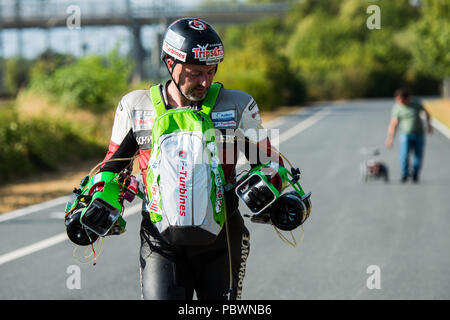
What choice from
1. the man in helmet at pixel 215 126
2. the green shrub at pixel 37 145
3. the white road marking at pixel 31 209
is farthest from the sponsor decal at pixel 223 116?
the green shrub at pixel 37 145

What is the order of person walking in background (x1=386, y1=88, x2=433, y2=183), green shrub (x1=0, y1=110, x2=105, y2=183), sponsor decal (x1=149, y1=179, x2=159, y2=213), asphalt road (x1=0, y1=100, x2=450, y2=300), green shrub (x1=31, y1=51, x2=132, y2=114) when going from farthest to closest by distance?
green shrub (x1=31, y1=51, x2=132, y2=114) → green shrub (x1=0, y1=110, x2=105, y2=183) → person walking in background (x1=386, y1=88, x2=433, y2=183) → asphalt road (x1=0, y1=100, x2=450, y2=300) → sponsor decal (x1=149, y1=179, x2=159, y2=213)

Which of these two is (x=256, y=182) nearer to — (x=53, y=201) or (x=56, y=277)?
(x=56, y=277)

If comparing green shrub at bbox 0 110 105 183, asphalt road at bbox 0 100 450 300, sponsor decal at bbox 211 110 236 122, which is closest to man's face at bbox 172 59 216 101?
sponsor decal at bbox 211 110 236 122

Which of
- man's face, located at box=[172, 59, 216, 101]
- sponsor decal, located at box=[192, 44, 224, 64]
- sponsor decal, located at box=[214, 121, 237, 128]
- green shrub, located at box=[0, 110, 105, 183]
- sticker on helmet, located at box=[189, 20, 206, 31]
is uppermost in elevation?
sticker on helmet, located at box=[189, 20, 206, 31]

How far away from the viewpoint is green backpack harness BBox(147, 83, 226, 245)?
9.91ft

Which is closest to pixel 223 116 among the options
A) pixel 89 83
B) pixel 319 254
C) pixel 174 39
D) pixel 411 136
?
pixel 174 39

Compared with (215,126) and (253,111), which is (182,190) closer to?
(215,126)

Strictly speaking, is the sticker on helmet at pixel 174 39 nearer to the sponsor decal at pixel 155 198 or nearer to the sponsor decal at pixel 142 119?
the sponsor decal at pixel 142 119

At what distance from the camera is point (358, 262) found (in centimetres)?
798

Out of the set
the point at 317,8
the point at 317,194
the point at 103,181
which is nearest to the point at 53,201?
the point at 317,194

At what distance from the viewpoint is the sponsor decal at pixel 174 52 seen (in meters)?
3.24

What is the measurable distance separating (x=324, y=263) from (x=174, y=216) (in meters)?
5.24

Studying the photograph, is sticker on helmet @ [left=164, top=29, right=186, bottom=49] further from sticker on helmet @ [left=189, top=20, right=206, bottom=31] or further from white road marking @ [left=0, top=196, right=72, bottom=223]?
white road marking @ [left=0, top=196, right=72, bottom=223]

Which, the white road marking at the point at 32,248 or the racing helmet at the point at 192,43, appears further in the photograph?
the white road marking at the point at 32,248
